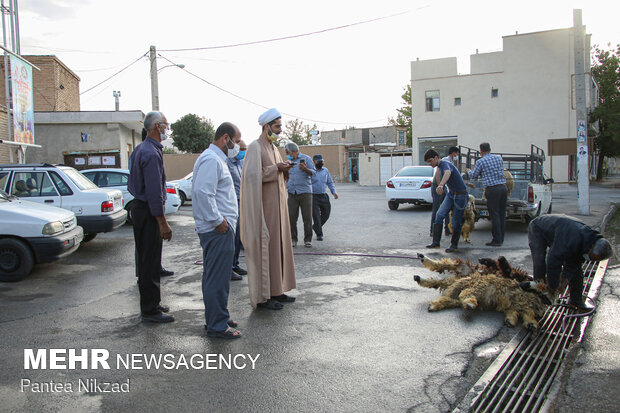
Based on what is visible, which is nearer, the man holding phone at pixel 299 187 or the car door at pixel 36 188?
the man holding phone at pixel 299 187

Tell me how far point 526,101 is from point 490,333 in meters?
31.0

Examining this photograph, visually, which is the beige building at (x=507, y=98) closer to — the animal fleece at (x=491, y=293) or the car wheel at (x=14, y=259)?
the animal fleece at (x=491, y=293)

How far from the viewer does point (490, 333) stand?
4570 millimetres

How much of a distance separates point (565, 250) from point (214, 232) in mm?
3489

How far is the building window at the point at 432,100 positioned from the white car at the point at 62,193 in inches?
1143

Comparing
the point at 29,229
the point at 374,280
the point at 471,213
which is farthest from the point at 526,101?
the point at 29,229

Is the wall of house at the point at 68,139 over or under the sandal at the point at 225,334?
over

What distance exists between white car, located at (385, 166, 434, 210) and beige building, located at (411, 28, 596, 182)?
1890 cm

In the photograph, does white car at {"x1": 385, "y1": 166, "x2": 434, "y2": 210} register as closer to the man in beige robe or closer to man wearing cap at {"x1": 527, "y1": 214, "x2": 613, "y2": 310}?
man wearing cap at {"x1": 527, "y1": 214, "x2": 613, "y2": 310}

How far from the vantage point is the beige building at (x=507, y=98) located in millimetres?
30906

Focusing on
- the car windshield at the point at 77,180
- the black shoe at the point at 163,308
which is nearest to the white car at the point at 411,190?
the car windshield at the point at 77,180

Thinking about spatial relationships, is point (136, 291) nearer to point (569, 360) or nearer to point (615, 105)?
point (569, 360)

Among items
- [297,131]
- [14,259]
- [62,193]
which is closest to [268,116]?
[14,259]

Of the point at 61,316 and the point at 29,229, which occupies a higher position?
the point at 29,229
